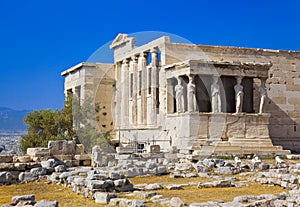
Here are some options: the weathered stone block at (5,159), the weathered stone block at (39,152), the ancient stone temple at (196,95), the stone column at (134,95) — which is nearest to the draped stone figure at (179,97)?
the ancient stone temple at (196,95)

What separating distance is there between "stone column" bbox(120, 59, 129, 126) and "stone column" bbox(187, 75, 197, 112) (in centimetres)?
800

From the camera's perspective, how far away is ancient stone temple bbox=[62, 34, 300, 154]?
21484 mm

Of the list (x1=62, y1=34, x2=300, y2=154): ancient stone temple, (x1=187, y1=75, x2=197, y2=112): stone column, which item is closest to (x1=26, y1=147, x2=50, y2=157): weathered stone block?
(x1=62, y1=34, x2=300, y2=154): ancient stone temple

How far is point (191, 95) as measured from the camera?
70.9 feet

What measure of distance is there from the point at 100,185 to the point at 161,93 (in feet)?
51.8

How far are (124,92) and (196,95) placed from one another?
796cm

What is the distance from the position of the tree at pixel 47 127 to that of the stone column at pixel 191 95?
7.03 m

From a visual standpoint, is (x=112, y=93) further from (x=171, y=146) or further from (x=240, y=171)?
(x=240, y=171)

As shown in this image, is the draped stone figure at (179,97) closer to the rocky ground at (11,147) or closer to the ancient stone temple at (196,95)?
the ancient stone temple at (196,95)

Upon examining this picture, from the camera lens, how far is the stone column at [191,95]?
21578 mm

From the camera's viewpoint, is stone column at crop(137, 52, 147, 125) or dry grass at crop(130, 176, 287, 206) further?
stone column at crop(137, 52, 147, 125)

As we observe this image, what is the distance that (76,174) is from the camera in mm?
13070

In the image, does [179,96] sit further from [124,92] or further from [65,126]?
[124,92]

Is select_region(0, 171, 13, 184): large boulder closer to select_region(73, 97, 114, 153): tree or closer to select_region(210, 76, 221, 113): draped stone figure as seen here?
select_region(73, 97, 114, 153): tree
